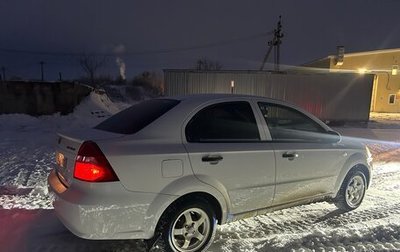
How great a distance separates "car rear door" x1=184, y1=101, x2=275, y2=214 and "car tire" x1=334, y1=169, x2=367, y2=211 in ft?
4.88

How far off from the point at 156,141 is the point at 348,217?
3077mm

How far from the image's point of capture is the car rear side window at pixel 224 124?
3668 millimetres

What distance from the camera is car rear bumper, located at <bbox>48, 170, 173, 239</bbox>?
3.12 meters

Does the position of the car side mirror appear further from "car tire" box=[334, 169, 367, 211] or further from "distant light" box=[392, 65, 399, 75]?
"distant light" box=[392, 65, 399, 75]

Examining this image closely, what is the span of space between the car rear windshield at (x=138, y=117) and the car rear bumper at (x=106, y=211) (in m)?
0.63

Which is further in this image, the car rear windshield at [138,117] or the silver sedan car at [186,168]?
the car rear windshield at [138,117]

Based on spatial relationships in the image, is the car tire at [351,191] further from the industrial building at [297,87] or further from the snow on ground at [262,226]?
the industrial building at [297,87]

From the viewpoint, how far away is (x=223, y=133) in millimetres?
3828

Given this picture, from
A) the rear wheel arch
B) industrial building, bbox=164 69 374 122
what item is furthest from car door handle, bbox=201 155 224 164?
industrial building, bbox=164 69 374 122

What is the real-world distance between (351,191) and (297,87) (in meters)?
15.8

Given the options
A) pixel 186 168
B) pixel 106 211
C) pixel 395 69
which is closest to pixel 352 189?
pixel 186 168

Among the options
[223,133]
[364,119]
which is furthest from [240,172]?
[364,119]

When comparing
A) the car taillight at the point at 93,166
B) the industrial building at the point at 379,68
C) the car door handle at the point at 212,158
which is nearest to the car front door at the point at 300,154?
the car door handle at the point at 212,158

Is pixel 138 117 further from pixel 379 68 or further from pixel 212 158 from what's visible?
pixel 379 68
